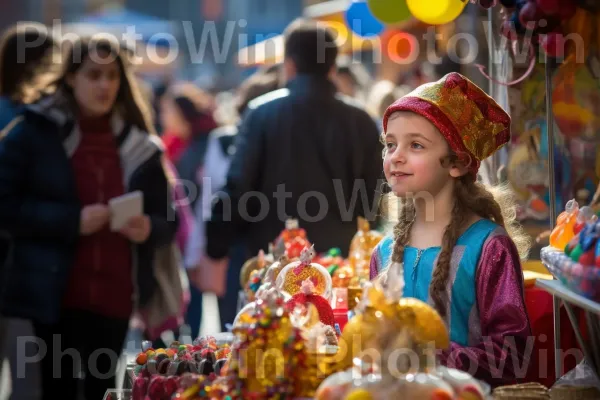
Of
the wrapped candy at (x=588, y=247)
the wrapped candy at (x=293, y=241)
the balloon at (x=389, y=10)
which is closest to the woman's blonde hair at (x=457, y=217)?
the wrapped candy at (x=588, y=247)

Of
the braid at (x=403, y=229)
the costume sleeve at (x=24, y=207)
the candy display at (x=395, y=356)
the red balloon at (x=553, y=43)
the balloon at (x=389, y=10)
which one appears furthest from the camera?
the balloon at (x=389, y=10)

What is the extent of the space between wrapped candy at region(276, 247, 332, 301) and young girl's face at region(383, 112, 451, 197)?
22.0 inches

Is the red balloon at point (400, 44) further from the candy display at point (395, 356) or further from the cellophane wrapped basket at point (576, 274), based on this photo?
the candy display at point (395, 356)

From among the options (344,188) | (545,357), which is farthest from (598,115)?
(344,188)

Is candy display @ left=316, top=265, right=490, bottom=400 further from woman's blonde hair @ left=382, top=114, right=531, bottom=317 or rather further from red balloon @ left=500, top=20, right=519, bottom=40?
red balloon @ left=500, top=20, right=519, bottom=40

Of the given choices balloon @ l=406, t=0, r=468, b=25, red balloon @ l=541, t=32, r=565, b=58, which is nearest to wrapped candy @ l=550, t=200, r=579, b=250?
red balloon @ l=541, t=32, r=565, b=58

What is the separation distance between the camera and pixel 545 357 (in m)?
4.07

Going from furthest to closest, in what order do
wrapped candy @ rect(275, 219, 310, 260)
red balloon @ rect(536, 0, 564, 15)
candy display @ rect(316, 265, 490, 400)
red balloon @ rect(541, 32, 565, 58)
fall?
wrapped candy @ rect(275, 219, 310, 260) < red balloon @ rect(541, 32, 565, 58) < red balloon @ rect(536, 0, 564, 15) < candy display @ rect(316, 265, 490, 400)

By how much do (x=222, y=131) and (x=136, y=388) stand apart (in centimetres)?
546

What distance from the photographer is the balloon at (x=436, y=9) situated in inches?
219

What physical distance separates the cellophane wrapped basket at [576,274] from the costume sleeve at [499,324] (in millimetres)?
125

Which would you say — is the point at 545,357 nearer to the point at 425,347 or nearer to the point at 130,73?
the point at 425,347

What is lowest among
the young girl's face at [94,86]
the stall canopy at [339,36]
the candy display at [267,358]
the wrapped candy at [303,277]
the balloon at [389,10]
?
the candy display at [267,358]

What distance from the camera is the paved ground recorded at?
27.1ft
